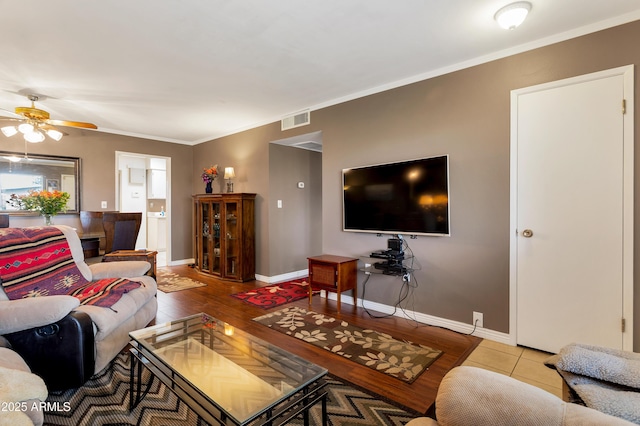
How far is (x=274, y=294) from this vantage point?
4.04 meters

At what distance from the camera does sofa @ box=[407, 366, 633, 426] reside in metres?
0.59

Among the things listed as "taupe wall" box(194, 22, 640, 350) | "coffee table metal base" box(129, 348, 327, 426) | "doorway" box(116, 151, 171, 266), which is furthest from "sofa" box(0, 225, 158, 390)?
"doorway" box(116, 151, 171, 266)

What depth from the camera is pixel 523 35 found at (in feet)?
7.68

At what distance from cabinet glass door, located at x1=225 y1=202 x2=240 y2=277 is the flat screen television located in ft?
6.87

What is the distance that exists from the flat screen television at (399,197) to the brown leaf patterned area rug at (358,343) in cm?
107

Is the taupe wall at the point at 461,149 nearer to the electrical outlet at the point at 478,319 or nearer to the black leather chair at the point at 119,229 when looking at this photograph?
the electrical outlet at the point at 478,319

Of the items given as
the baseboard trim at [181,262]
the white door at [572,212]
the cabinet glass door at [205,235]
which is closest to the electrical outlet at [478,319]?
the white door at [572,212]

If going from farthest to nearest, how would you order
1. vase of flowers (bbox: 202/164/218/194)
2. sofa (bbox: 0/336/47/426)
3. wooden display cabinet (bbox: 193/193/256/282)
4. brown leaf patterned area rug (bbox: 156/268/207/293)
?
vase of flowers (bbox: 202/164/218/194) → wooden display cabinet (bbox: 193/193/256/282) → brown leaf patterned area rug (bbox: 156/268/207/293) → sofa (bbox: 0/336/47/426)

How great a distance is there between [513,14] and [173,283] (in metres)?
5.03

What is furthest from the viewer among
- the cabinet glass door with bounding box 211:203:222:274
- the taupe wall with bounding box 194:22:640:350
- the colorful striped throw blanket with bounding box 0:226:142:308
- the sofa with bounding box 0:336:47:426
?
the cabinet glass door with bounding box 211:203:222:274

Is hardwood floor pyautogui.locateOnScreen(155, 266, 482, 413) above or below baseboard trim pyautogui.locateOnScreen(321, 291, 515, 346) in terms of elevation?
below

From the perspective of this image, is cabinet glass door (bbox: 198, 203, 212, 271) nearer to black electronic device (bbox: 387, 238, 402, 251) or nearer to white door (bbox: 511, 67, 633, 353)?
black electronic device (bbox: 387, 238, 402, 251)

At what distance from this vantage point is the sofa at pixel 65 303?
1739mm

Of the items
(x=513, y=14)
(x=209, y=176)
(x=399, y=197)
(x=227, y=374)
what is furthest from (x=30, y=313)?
(x=209, y=176)
